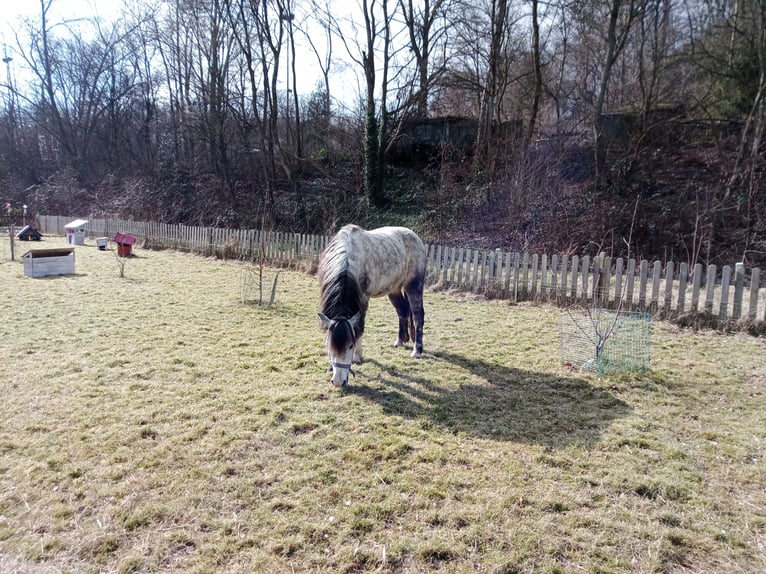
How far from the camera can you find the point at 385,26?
16.7 meters

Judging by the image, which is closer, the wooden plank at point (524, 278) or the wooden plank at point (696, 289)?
the wooden plank at point (696, 289)

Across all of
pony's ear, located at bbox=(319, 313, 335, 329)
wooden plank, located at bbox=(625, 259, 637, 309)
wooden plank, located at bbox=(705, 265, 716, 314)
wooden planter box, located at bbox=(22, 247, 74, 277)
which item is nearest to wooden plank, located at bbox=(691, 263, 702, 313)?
wooden plank, located at bbox=(705, 265, 716, 314)

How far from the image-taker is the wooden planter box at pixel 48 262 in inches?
404

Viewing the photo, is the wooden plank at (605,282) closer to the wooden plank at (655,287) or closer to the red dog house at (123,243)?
the wooden plank at (655,287)

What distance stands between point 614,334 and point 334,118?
19352mm

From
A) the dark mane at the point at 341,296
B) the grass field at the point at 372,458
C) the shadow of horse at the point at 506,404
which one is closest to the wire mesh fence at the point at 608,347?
the grass field at the point at 372,458

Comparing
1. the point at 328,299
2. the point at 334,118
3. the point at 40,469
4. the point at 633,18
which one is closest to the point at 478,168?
the point at 633,18

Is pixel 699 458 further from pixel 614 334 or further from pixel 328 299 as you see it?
pixel 328 299

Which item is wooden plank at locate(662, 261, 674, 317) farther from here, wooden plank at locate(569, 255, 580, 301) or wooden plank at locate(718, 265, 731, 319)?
wooden plank at locate(569, 255, 580, 301)

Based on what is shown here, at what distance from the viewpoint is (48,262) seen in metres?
10.5

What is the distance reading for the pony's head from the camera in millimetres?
3887

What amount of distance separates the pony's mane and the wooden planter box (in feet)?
31.3

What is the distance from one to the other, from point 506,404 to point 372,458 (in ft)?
5.21

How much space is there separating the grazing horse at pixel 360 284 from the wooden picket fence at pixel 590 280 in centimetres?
242
